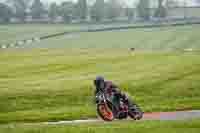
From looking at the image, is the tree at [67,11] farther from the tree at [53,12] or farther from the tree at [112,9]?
the tree at [112,9]

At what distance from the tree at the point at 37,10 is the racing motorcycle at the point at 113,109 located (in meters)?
126

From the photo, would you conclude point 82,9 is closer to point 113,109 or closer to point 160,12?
point 160,12

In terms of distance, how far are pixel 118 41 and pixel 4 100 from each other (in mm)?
66582

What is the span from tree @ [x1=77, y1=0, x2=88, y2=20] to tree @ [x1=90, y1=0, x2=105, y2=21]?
193cm

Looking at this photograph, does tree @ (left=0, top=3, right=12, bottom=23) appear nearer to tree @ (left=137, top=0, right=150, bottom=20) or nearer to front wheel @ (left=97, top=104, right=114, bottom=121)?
tree @ (left=137, top=0, right=150, bottom=20)

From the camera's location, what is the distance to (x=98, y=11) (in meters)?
140

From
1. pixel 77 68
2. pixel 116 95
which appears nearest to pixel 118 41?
pixel 77 68

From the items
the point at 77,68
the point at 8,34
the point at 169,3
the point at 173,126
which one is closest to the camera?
the point at 173,126

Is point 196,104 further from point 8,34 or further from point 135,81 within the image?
point 8,34

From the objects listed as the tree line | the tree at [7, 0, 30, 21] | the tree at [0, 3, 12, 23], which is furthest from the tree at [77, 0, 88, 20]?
the tree at [0, 3, 12, 23]

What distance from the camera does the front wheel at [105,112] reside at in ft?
66.7

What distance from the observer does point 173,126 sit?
56.7 ft

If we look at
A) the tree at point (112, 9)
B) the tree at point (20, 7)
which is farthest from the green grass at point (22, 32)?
the tree at point (112, 9)

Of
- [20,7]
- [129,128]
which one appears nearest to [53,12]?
[20,7]
